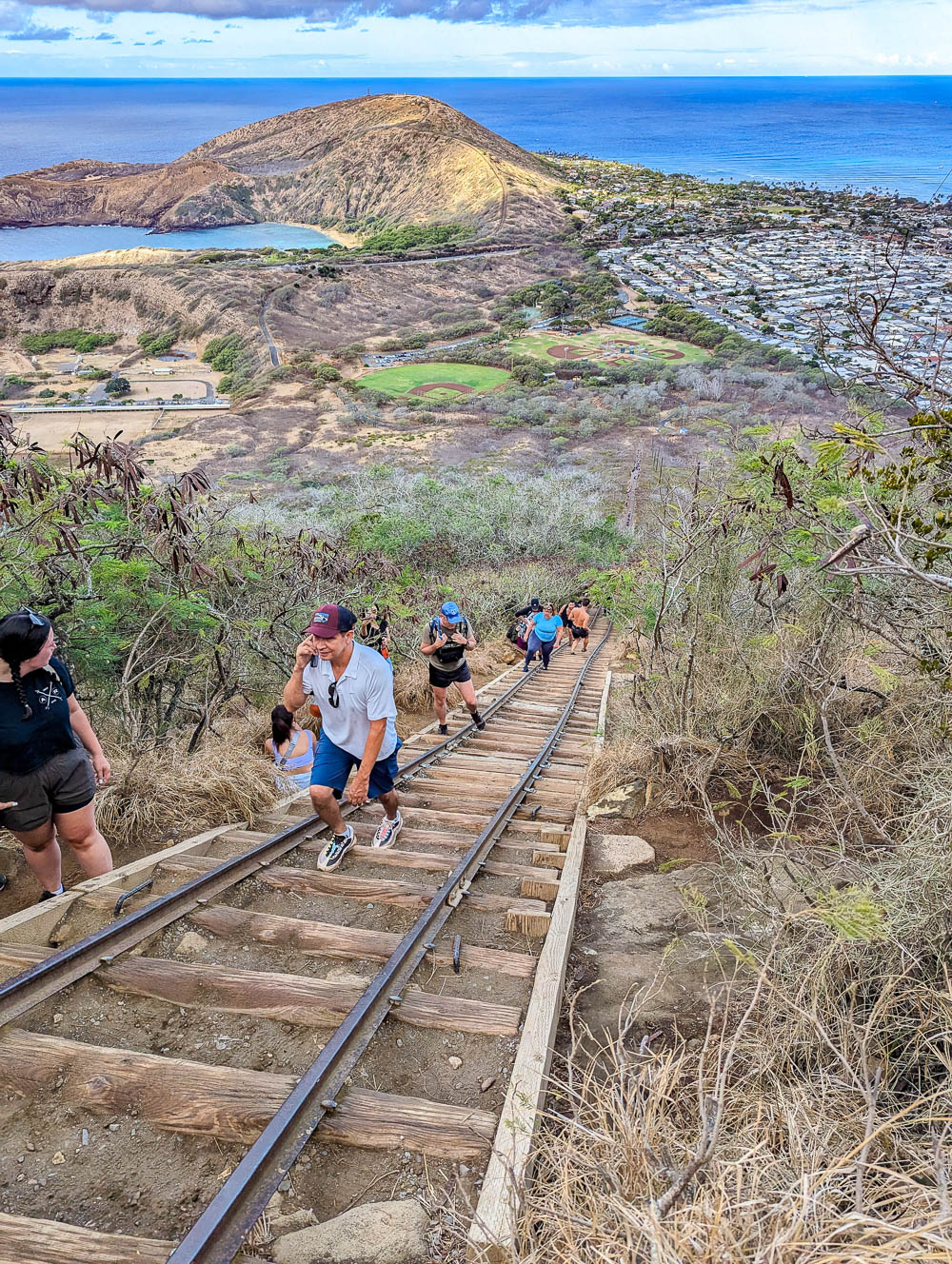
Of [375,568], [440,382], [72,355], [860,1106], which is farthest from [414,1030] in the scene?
[72,355]

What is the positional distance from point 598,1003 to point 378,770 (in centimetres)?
195

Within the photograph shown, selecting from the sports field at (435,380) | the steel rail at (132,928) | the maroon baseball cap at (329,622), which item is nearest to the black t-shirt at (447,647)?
the steel rail at (132,928)

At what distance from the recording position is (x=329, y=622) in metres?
4.38

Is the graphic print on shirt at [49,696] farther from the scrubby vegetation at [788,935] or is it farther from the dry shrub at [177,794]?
the scrubby vegetation at [788,935]

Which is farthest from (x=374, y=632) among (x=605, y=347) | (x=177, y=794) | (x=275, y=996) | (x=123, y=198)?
(x=123, y=198)

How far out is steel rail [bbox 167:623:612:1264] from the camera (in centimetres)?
221

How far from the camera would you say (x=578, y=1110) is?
7.20 ft

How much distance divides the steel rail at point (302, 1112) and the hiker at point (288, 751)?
2243mm

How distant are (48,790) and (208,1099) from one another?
2.05 meters

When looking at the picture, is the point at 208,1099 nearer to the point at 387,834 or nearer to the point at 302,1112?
the point at 302,1112

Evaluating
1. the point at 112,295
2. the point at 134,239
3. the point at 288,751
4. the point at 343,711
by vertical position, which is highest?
the point at 134,239

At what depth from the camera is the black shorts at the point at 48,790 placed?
3928mm

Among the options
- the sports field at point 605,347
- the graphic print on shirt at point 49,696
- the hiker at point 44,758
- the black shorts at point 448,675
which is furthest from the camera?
the sports field at point 605,347

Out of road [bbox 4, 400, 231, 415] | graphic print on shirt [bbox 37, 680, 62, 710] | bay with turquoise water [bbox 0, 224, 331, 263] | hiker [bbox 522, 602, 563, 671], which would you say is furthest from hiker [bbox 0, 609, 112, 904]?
bay with turquoise water [bbox 0, 224, 331, 263]
